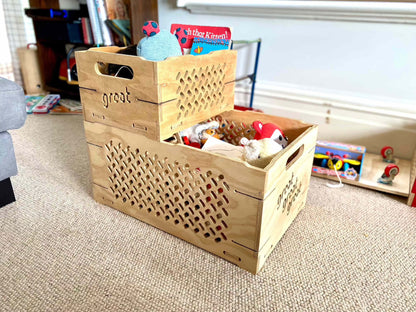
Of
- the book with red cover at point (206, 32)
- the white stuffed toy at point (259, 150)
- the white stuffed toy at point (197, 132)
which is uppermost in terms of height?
the book with red cover at point (206, 32)

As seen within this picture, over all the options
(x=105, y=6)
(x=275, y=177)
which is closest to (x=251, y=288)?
(x=275, y=177)

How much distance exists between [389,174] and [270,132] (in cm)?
56

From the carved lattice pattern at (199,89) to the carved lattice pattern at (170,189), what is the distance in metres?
0.17

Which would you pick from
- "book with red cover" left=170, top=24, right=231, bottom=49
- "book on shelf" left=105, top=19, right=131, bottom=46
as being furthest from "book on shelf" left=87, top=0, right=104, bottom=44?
"book with red cover" left=170, top=24, right=231, bottom=49

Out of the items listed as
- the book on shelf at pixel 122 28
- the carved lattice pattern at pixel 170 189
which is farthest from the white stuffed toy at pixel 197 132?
the book on shelf at pixel 122 28

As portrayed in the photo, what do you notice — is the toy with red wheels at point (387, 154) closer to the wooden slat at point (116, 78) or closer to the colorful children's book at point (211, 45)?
the colorful children's book at point (211, 45)

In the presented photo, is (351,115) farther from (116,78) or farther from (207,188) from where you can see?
(116,78)

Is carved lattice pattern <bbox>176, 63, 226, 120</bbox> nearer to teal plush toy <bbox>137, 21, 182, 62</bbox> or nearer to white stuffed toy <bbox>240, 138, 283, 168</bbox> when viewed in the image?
teal plush toy <bbox>137, 21, 182, 62</bbox>

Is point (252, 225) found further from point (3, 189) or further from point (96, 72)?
point (3, 189)

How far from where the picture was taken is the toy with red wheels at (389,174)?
1231 mm

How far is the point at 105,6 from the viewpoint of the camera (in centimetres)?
183

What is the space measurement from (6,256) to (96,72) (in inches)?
22.2

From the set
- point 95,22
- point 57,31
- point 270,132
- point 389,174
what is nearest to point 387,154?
point 389,174

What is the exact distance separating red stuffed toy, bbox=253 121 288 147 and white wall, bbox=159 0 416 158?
646 millimetres
